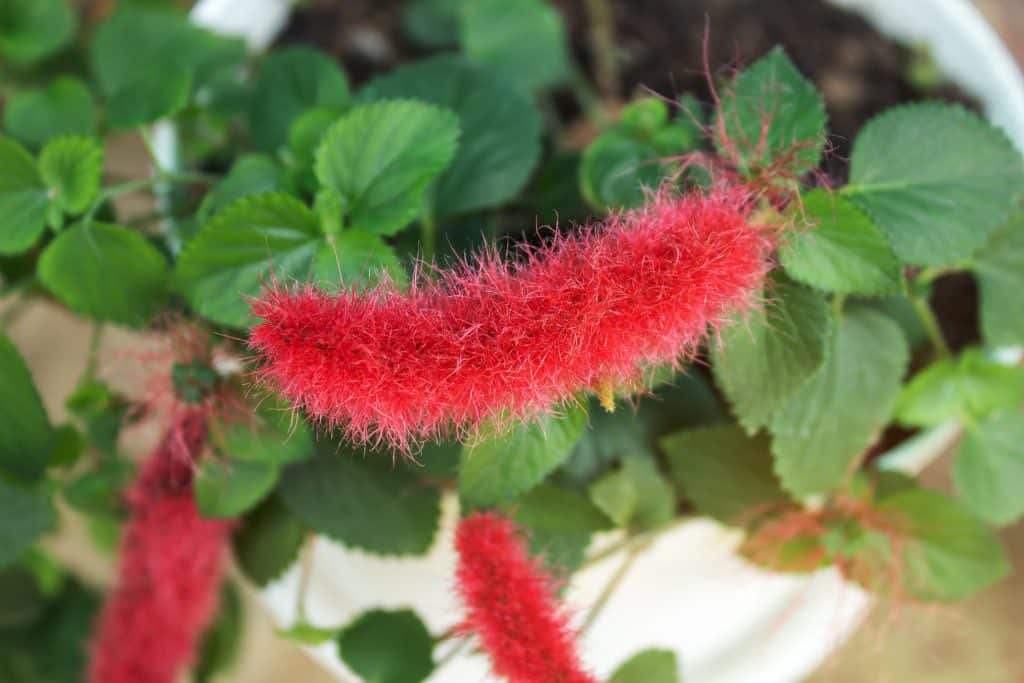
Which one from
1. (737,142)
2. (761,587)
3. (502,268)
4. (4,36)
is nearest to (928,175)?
(737,142)

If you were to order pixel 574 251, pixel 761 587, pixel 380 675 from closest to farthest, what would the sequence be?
pixel 574 251 → pixel 380 675 → pixel 761 587

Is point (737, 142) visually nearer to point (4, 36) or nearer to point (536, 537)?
point (536, 537)

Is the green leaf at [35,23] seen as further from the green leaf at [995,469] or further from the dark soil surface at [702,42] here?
the green leaf at [995,469]

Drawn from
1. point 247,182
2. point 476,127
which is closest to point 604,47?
point 476,127

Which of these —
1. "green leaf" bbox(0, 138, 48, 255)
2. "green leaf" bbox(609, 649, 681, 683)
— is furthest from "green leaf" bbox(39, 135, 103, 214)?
"green leaf" bbox(609, 649, 681, 683)

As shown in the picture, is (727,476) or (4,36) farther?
(4,36)

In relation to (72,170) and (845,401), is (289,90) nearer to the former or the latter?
(72,170)
